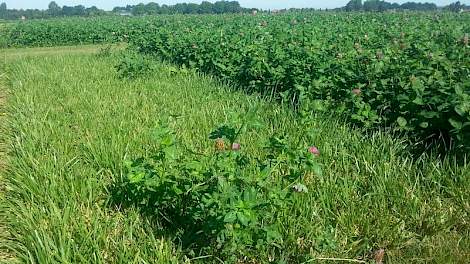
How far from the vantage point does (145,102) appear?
18.7 feet

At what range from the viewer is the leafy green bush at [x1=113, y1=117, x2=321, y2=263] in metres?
2.17

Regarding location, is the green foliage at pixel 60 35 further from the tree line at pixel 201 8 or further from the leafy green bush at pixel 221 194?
the tree line at pixel 201 8

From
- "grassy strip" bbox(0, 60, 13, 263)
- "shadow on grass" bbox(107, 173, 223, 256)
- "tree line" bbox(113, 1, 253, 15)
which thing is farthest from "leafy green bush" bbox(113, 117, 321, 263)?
"tree line" bbox(113, 1, 253, 15)

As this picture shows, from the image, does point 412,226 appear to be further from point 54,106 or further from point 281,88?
point 54,106

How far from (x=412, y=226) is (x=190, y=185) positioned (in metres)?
1.40

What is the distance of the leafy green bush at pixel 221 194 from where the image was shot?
2170 millimetres

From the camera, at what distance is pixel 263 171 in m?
2.33

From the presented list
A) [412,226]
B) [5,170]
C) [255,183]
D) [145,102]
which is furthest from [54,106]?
[412,226]

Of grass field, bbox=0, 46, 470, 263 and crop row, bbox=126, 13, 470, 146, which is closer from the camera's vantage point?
grass field, bbox=0, 46, 470, 263

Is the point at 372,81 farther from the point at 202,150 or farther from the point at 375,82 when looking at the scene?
the point at 202,150

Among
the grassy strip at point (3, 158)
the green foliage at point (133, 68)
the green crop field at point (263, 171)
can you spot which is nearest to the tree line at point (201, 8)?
the green foliage at point (133, 68)

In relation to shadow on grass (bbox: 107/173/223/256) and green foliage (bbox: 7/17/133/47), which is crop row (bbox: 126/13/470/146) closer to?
shadow on grass (bbox: 107/173/223/256)

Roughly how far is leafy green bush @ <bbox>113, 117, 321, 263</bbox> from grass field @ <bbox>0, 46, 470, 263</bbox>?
11 centimetres

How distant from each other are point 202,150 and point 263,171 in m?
1.53
